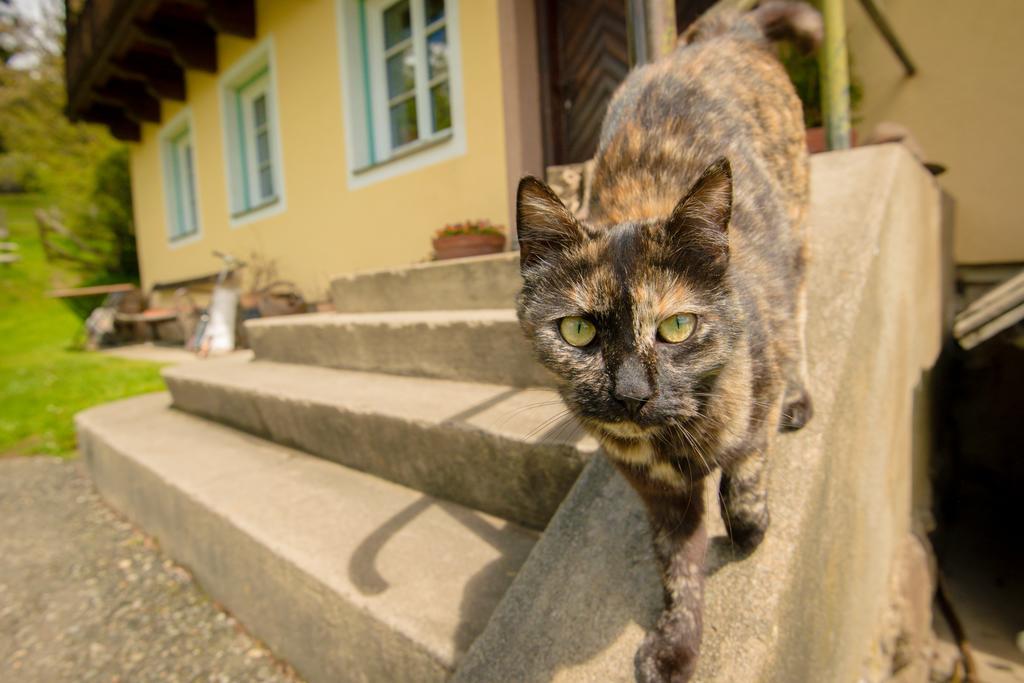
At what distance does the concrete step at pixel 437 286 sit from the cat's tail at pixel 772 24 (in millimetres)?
1337

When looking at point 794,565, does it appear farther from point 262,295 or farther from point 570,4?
point 262,295

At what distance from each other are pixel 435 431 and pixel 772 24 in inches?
79.2

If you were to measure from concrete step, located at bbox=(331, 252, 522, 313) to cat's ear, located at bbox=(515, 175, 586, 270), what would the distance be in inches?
60.1

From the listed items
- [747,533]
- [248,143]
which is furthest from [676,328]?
[248,143]

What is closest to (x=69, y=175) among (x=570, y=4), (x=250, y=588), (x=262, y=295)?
(x=262, y=295)

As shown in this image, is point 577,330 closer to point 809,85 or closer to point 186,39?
point 809,85

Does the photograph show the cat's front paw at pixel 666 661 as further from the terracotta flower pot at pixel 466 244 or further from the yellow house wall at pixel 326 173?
the yellow house wall at pixel 326 173

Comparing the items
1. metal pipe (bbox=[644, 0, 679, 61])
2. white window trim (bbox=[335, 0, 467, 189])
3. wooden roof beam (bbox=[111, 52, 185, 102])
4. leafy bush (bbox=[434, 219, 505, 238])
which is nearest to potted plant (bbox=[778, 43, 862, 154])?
metal pipe (bbox=[644, 0, 679, 61])

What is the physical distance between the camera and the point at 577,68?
480 centimetres

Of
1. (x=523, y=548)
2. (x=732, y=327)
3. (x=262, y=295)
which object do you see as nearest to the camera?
(x=732, y=327)

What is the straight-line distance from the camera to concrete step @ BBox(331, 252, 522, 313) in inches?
121

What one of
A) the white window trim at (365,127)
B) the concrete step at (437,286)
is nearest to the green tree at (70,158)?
the white window trim at (365,127)

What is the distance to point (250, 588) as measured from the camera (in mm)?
2084

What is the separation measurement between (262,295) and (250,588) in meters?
5.12
